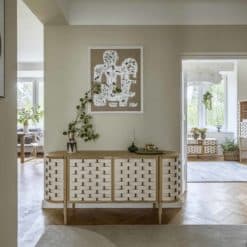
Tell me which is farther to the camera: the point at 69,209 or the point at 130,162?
the point at 69,209

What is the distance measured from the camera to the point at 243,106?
807 cm

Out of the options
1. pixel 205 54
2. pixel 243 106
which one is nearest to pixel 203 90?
pixel 243 106

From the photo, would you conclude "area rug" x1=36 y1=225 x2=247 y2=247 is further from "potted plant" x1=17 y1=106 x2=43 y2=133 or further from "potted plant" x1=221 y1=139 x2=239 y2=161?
"potted plant" x1=17 y1=106 x2=43 y2=133

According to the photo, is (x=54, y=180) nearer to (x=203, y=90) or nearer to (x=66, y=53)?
(x=66, y=53)

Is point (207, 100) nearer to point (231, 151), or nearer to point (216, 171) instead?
point (231, 151)

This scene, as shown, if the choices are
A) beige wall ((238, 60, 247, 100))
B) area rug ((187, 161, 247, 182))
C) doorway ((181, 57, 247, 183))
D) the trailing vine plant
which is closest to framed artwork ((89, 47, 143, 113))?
the trailing vine plant

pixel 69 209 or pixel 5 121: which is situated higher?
pixel 5 121

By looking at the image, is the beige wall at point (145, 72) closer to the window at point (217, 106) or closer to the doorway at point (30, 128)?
the doorway at point (30, 128)

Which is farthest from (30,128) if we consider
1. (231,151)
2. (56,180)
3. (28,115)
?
(56,180)

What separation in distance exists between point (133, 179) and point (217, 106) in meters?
6.14

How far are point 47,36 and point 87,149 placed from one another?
5.17 feet

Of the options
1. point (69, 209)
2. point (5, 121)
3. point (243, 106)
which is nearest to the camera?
point (5, 121)

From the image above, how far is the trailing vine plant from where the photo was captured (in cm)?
399

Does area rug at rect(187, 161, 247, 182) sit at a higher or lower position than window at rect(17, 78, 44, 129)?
lower
